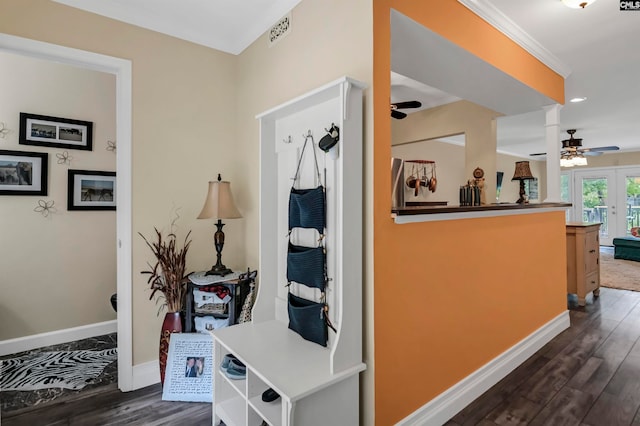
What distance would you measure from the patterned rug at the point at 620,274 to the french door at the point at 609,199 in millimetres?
2266

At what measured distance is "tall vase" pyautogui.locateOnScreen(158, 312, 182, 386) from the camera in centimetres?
223

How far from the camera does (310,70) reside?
1.91 m

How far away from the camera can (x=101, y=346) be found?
9.56 ft

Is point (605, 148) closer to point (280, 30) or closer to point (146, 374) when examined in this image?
point (280, 30)

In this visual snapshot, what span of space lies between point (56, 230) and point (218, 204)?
1814mm

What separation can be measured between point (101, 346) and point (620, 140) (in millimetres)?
9791

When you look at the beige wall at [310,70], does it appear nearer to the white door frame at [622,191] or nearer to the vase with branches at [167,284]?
the vase with branches at [167,284]

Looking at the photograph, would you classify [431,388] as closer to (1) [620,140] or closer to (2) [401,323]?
(2) [401,323]

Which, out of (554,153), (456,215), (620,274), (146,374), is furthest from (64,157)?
(620,274)

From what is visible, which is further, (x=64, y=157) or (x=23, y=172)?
(x=64, y=157)

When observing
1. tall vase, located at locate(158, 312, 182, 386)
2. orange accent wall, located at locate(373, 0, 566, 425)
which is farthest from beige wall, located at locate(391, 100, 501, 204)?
tall vase, located at locate(158, 312, 182, 386)

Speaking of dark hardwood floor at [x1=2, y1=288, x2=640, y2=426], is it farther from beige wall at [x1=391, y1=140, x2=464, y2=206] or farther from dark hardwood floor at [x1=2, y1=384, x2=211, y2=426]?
beige wall at [x1=391, y1=140, x2=464, y2=206]

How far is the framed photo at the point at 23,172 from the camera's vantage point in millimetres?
2771

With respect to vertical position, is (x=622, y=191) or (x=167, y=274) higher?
(x=622, y=191)
